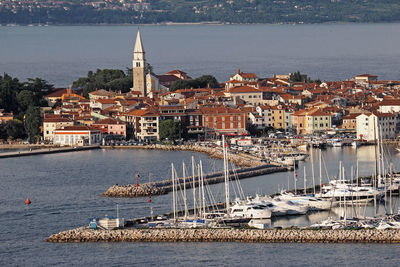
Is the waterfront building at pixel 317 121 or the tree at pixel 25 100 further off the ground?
the tree at pixel 25 100

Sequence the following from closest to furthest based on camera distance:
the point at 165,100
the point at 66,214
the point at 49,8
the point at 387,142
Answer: the point at 66,214 < the point at 387,142 < the point at 165,100 < the point at 49,8

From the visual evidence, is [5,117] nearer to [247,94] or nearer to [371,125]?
[247,94]

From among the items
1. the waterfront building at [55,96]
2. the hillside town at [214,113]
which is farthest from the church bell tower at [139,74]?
the waterfront building at [55,96]

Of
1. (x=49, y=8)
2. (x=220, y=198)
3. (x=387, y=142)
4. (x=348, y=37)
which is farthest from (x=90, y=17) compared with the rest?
(x=220, y=198)

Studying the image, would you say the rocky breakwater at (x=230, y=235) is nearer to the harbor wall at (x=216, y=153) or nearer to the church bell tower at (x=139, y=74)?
the harbor wall at (x=216, y=153)

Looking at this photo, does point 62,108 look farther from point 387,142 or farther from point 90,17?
point 90,17
